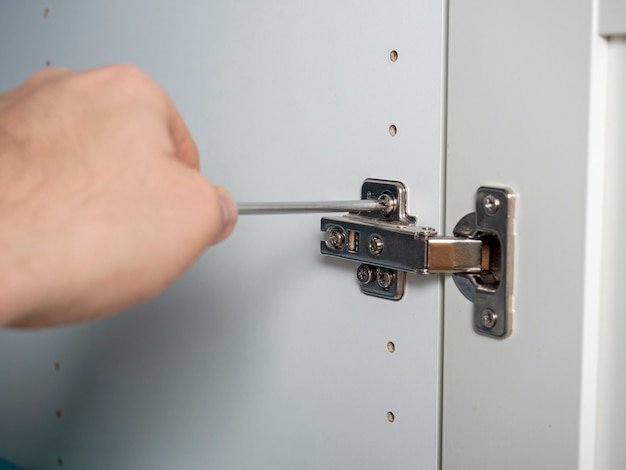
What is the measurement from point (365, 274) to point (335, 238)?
0.03 m

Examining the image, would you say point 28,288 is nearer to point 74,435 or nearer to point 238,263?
point 238,263

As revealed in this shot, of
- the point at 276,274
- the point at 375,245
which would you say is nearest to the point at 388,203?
the point at 375,245

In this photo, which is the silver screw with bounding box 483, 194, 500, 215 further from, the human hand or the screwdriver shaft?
the human hand

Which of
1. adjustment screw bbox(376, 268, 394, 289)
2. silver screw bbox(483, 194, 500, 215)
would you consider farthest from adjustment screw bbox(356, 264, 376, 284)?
silver screw bbox(483, 194, 500, 215)

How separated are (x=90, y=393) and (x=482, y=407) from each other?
19.5 inches

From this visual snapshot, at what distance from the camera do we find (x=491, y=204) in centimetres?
56

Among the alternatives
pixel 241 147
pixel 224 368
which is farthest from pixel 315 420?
pixel 241 147

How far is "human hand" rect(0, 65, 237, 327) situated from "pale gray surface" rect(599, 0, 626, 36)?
235 mm

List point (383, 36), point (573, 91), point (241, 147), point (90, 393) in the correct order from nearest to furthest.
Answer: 1. point (573, 91)
2. point (383, 36)
3. point (241, 147)
4. point (90, 393)

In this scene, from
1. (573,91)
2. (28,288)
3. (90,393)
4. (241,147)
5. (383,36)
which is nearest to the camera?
(28,288)

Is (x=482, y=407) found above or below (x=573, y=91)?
below

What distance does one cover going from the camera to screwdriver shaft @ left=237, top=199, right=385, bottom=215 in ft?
1.72

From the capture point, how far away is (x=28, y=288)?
38 cm

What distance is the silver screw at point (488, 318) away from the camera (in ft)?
1.86
